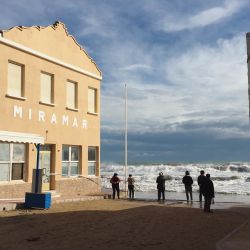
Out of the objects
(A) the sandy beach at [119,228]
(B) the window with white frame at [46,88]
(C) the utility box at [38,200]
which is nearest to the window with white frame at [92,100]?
(B) the window with white frame at [46,88]

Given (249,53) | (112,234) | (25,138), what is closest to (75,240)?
(112,234)

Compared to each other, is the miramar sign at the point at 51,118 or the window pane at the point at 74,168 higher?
the miramar sign at the point at 51,118

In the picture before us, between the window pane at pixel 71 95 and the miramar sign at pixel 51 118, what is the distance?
2.64 feet

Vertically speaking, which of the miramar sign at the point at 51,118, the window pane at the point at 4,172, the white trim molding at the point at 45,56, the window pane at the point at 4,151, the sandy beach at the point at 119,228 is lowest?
the sandy beach at the point at 119,228

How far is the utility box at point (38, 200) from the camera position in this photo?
1881 centimetres

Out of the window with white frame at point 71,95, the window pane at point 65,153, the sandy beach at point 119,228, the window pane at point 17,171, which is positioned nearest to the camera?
the sandy beach at point 119,228

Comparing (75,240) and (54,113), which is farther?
(54,113)

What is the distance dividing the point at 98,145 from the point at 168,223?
45.8 ft

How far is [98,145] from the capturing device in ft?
93.8

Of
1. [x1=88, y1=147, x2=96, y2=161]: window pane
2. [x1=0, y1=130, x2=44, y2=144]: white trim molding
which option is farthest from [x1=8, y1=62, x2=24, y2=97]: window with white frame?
[x1=88, y1=147, x2=96, y2=161]: window pane

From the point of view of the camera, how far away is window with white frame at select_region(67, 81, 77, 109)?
25.6 metres

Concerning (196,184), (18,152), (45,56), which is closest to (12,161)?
(18,152)

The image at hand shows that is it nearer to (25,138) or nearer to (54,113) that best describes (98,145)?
(54,113)

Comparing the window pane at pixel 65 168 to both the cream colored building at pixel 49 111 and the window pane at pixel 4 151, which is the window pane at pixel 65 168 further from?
the window pane at pixel 4 151
